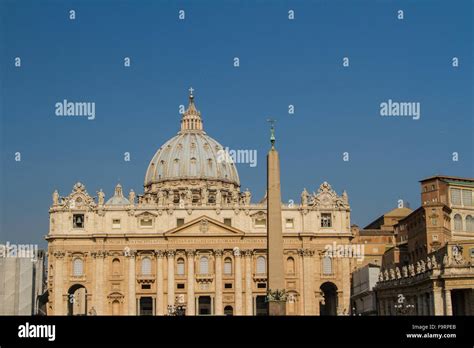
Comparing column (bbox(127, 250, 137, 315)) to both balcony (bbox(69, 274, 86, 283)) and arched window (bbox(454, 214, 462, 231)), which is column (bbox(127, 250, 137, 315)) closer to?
balcony (bbox(69, 274, 86, 283))

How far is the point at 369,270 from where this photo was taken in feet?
314

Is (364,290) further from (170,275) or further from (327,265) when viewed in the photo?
(170,275)

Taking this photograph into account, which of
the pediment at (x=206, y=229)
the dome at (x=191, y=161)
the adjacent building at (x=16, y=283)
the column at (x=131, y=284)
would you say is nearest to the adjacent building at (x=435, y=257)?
the pediment at (x=206, y=229)

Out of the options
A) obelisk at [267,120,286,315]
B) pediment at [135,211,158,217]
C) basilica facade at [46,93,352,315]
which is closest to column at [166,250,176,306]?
basilica facade at [46,93,352,315]

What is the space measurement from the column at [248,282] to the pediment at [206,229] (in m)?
2.49

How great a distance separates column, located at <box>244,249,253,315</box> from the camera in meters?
107

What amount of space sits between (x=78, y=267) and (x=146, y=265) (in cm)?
743

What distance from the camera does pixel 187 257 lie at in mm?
108000

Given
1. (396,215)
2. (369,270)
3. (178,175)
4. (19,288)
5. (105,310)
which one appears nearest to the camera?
(19,288)

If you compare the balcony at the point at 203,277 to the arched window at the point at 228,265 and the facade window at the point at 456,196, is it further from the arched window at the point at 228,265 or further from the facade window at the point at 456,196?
the facade window at the point at 456,196

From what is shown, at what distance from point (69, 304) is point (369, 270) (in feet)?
113

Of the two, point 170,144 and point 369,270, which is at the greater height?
point 170,144
